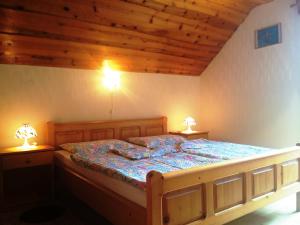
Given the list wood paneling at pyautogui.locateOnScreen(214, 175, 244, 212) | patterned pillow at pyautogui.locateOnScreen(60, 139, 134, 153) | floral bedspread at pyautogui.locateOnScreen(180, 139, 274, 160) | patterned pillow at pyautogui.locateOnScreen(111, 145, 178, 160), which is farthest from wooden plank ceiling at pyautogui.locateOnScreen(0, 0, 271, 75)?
wood paneling at pyautogui.locateOnScreen(214, 175, 244, 212)

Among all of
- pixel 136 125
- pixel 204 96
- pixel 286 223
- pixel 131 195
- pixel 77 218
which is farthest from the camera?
pixel 204 96

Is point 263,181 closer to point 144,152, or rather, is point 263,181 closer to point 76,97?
point 144,152

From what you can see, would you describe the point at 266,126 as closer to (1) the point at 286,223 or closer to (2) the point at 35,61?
(1) the point at 286,223

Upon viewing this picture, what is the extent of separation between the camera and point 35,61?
11.1 feet

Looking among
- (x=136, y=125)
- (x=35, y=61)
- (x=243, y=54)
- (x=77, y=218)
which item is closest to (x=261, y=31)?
(x=243, y=54)

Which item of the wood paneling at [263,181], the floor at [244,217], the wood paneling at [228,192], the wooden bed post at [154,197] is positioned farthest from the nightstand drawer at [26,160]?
the wood paneling at [263,181]

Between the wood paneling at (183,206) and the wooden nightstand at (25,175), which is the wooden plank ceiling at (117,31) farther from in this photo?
the wood paneling at (183,206)

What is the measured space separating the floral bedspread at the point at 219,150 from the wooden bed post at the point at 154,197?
1.23 m

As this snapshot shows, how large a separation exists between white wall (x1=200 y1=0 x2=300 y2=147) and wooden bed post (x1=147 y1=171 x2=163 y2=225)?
2859 mm

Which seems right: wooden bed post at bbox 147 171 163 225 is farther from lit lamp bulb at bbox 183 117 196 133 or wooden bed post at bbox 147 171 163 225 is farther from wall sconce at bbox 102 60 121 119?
lit lamp bulb at bbox 183 117 196 133

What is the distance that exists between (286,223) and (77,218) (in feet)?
6.52

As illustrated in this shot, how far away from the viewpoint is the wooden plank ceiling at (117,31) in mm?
2842

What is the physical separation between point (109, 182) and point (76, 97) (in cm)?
180

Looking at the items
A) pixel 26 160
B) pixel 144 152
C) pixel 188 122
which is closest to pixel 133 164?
pixel 144 152
